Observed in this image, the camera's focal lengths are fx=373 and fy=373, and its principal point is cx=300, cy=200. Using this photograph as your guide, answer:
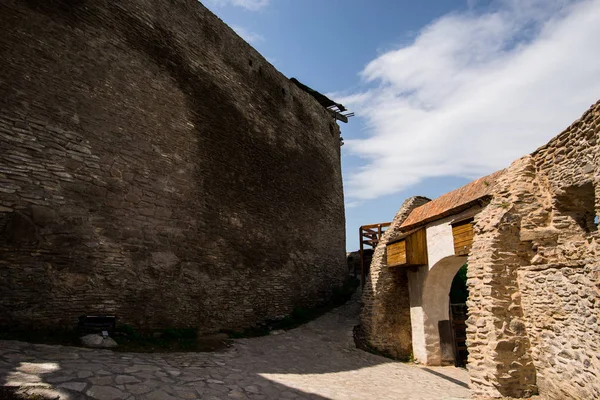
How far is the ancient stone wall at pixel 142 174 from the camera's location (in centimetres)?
719

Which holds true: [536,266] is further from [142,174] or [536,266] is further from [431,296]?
[142,174]

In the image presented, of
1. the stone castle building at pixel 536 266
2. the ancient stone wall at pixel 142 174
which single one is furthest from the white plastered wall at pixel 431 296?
the ancient stone wall at pixel 142 174

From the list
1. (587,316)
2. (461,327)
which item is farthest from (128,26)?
(461,327)

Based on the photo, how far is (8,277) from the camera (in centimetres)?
662

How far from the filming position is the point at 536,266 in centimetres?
654

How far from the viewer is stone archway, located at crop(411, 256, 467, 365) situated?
10.7 metres

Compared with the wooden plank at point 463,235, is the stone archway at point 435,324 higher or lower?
lower

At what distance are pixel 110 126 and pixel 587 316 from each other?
9705 millimetres

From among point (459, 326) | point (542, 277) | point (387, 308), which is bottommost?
point (459, 326)

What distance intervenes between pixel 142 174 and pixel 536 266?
8558 millimetres

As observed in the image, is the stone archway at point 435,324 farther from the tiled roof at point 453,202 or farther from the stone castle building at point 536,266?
the tiled roof at point 453,202

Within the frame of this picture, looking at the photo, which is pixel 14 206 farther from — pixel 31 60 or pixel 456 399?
pixel 456 399

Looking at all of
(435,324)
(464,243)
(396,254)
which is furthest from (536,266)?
(435,324)

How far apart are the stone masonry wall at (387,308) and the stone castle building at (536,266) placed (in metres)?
2.45
